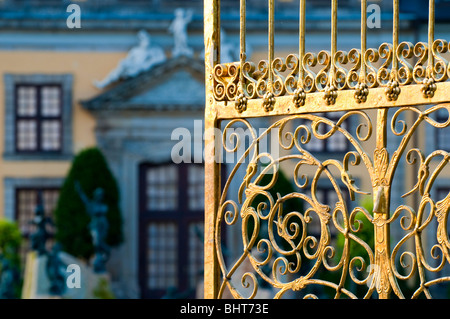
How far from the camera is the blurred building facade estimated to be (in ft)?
68.9

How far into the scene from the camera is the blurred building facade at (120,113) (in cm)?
2102

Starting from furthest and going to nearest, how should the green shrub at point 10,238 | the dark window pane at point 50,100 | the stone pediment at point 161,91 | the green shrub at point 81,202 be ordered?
the dark window pane at point 50,100 < the stone pediment at point 161,91 < the green shrub at point 10,238 < the green shrub at point 81,202

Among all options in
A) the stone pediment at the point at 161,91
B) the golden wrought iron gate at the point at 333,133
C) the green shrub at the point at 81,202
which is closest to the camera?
the golden wrought iron gate at the point at 333,133

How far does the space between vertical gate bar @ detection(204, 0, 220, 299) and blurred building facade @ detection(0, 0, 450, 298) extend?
1637cm

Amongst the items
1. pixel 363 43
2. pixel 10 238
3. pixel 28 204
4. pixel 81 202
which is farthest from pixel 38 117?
pixel 363 43

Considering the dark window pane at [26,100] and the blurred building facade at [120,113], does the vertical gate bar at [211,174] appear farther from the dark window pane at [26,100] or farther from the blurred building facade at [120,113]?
the dark window pane at [26,100]

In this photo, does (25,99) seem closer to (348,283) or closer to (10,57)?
(10,57)

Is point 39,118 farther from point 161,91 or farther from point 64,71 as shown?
point 161,91

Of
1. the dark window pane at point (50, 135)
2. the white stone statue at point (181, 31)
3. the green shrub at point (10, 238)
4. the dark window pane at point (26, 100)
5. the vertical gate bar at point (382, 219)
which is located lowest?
the green shrub at point (10, 238)

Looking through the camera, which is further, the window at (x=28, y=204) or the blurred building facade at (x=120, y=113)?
the window at (x=28, y=204)

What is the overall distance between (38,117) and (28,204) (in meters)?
1.71

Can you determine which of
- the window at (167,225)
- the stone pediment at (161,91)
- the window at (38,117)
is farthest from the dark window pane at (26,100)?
the window at (167,225)

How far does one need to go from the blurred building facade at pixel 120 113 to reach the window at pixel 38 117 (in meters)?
0.02

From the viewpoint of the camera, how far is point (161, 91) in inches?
834
